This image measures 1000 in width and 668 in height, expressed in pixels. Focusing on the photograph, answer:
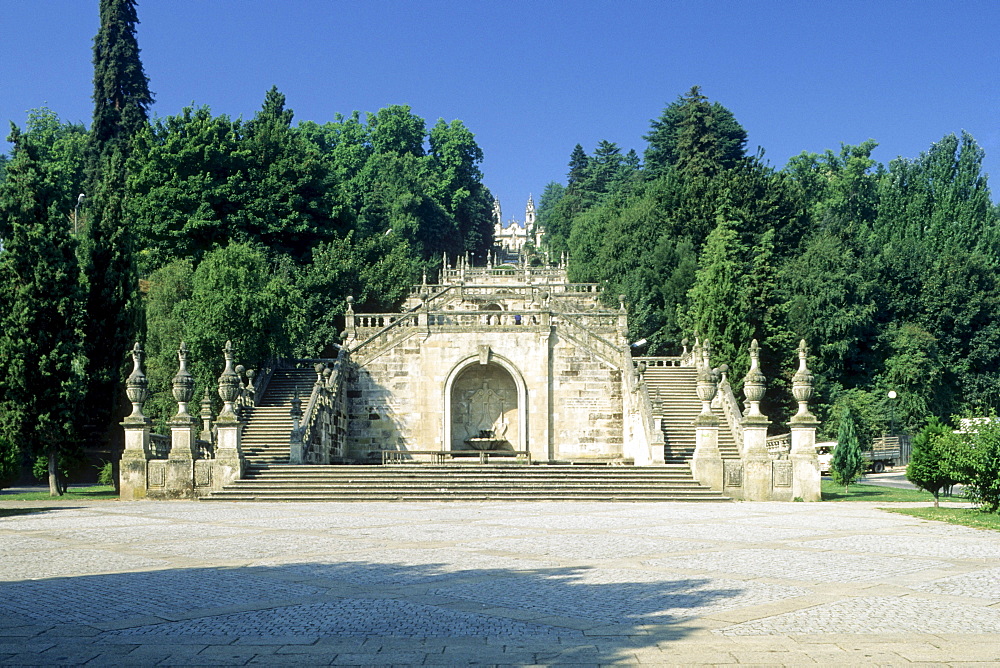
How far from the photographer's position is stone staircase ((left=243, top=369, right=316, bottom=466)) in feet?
113

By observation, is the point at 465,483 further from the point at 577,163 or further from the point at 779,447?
the point at 577,163

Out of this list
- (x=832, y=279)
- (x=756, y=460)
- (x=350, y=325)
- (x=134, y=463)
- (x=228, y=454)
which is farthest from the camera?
(x=832, y=279)

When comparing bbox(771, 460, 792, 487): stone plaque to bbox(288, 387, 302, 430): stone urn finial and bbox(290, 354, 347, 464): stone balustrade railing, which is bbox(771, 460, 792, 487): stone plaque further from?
bbox(288, 387, 302, 430): stone urn finial

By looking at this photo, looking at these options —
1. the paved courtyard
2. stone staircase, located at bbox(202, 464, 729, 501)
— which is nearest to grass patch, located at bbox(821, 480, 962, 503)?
stone staircase, located at bbox(202, 464, 729, 501)

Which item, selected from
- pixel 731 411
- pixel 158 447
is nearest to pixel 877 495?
pixel 731 411

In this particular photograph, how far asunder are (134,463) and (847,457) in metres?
22.7

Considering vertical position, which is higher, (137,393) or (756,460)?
(137,393)

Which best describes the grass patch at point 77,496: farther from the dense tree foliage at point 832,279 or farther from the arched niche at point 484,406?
the dense tree foliage at point 832,279

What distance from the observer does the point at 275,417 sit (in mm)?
37281

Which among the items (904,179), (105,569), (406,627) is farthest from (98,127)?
(406,627)

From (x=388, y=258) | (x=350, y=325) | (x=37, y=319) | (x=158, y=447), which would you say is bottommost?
(x=158, y=447)

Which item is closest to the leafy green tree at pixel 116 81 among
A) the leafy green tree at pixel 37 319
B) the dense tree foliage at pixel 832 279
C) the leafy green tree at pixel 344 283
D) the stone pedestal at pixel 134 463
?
the leafy green tree at pixel 344 283

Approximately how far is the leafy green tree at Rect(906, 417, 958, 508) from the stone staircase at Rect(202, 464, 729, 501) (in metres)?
5.30

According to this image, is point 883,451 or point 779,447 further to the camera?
point 883,451
